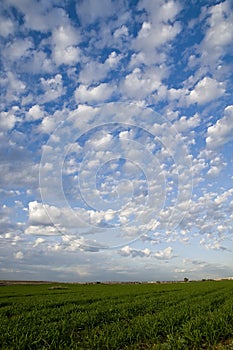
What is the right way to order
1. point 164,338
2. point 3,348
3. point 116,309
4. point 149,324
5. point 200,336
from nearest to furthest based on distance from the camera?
point 3,348, point 200,336, point 164,338, point 149,324, point 116,309

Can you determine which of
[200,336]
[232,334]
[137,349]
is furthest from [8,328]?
[232,334]

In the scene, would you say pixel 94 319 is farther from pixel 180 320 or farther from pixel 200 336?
pixel 200 336

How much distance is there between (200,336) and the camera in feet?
37.6

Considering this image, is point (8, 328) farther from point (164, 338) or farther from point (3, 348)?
point (164, 338)

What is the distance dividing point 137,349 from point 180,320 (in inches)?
219

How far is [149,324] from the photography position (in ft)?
45.9

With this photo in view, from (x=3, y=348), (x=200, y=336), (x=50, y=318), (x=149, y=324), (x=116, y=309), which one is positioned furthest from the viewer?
(x=116, y=309)

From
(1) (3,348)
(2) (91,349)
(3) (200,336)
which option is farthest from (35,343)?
(3) (200,336)

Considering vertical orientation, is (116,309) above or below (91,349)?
above

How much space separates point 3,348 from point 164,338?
5.89 m

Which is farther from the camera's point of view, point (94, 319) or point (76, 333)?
point (94, 319)

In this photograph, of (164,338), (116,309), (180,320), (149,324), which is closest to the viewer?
(164,338)

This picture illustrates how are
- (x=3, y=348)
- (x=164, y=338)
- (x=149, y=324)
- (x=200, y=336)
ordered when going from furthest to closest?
1. (x=149, y=324)
2. (x=164, y=338)
3. (x=200, y=336)
4. (x=3, y=348)

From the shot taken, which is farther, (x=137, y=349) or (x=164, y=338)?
(x=164, y=338)
